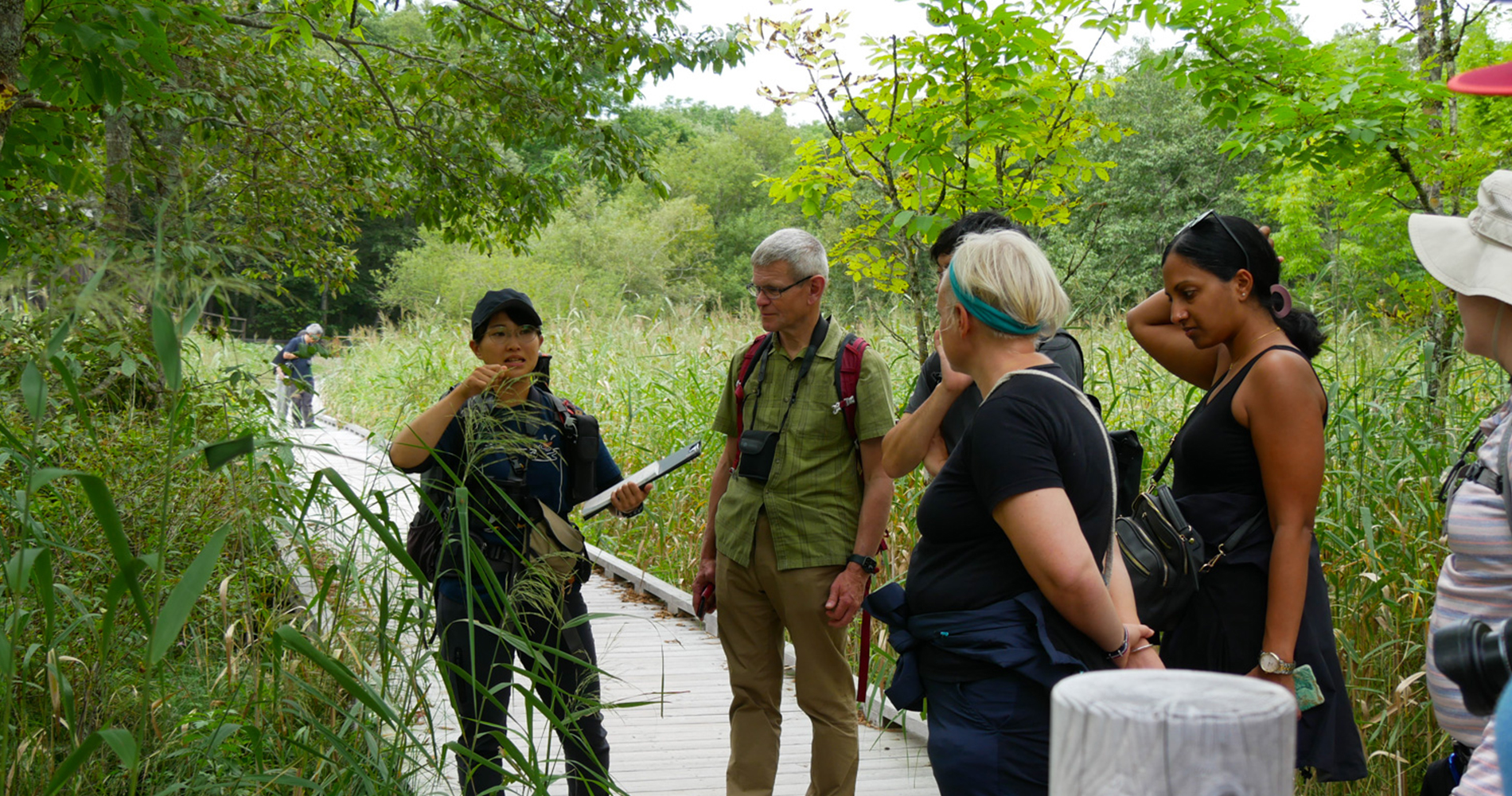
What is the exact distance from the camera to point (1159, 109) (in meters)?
36.0

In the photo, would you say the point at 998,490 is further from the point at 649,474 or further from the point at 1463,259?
the point at 649,474

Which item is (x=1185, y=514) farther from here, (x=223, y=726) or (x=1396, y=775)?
(x=223, y=726)

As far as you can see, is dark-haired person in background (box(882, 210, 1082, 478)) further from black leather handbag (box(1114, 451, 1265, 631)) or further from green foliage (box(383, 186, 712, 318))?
green foliage (box(383, 186, 712, 318))

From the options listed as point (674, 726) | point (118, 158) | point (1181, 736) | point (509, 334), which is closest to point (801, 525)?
point (509, 334)

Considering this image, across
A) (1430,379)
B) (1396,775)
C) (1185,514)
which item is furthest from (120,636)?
(1430,379)

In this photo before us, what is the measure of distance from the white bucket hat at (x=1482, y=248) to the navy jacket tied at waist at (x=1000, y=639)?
0.94 meters

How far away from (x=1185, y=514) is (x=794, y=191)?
283 cm

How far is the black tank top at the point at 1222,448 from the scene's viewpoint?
2512 mm

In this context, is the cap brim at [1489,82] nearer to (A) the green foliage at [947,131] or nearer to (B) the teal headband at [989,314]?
(B) the teal headband at [989,314]

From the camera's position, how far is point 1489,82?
1.21 m

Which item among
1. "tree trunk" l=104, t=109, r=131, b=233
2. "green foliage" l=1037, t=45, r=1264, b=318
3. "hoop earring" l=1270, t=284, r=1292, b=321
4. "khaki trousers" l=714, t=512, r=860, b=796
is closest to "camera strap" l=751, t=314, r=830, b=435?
"khaki trousers" l=714, t=512, r=860, b=796

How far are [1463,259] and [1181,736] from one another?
1577 mm

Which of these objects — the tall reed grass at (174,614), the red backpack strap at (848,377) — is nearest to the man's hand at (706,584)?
the red backpack strap at (848,377)

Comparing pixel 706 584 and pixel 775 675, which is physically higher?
pixel 706 584
